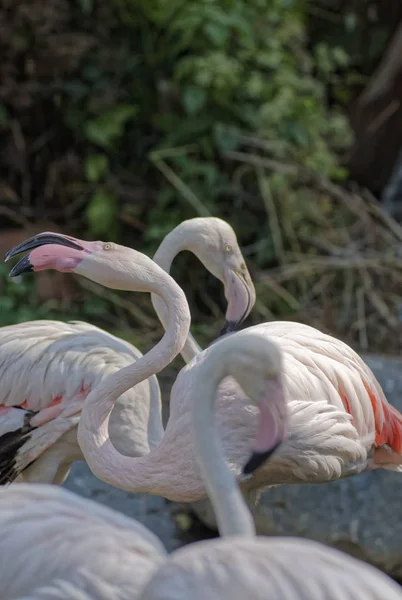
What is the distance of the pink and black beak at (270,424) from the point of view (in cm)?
221

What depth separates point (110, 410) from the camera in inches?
129

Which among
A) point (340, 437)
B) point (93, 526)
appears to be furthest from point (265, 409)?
point (340, 437)

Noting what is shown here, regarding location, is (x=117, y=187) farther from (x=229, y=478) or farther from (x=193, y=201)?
(x=229, y=478)

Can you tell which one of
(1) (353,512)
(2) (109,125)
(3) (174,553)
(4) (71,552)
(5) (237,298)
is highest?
(3) (174,553)

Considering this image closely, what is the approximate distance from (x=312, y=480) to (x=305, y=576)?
162 cm

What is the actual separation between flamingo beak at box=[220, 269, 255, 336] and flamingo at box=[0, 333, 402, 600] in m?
1.39

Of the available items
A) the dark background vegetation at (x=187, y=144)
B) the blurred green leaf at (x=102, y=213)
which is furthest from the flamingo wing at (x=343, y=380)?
the blurred green leaf at (x=102, y=213)

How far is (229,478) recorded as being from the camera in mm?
2191

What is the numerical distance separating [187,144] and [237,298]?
2988 mm

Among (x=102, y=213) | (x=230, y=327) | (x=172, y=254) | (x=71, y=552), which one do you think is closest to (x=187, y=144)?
(x=102, y=213)

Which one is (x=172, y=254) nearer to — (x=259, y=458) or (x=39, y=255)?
(x=39, y=255)

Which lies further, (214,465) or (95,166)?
(95,166)

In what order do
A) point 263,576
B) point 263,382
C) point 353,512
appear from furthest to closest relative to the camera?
point 353,512 → point 263,382 → point 263,576

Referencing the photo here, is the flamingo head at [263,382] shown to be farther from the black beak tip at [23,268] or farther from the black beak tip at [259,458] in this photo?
the black beak tip at [23,268]
